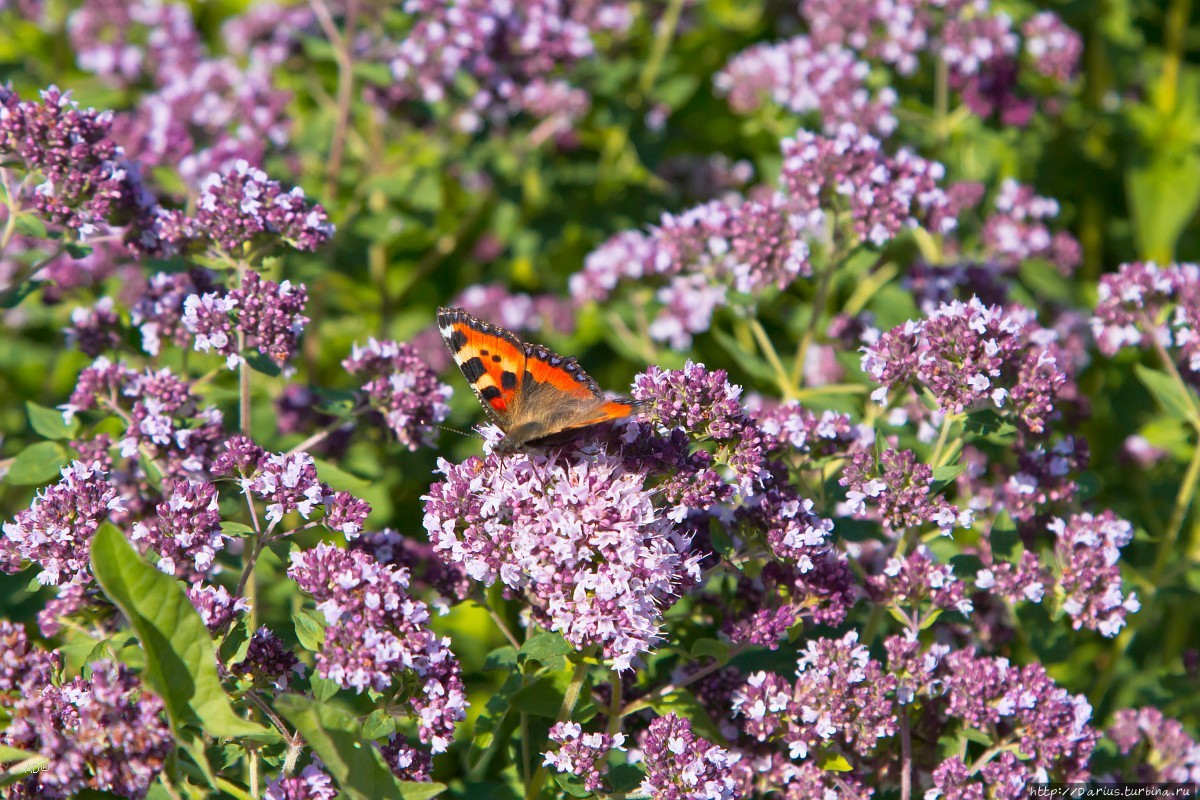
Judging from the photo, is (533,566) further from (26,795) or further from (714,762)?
(26,795)

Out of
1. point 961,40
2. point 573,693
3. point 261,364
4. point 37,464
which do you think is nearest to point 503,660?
point 573,693

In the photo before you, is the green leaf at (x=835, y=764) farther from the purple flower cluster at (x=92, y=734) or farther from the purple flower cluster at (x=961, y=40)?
the purple flower cluster at (x=961, y=40)

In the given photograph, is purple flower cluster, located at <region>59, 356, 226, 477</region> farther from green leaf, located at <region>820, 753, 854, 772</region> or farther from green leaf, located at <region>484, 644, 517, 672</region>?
green leaf, located at <region>820, 753, 854, 772</region>

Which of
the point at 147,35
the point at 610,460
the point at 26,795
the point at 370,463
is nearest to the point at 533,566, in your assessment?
the point at 610,460

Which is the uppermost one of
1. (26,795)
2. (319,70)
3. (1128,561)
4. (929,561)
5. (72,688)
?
(319,70)

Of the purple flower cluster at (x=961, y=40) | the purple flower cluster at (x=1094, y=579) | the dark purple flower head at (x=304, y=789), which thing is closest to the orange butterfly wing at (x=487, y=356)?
the dark purple flower head at (x=304, y=789)

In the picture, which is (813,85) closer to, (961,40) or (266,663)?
(961,40)
